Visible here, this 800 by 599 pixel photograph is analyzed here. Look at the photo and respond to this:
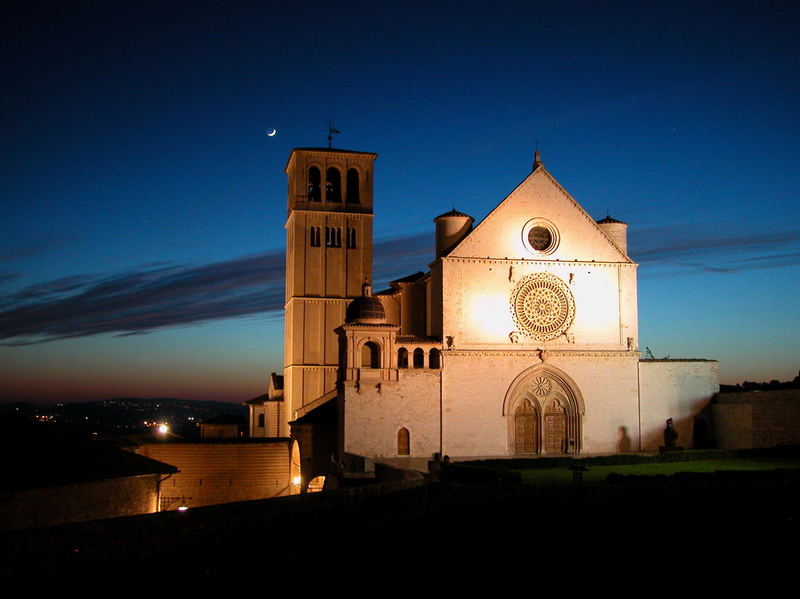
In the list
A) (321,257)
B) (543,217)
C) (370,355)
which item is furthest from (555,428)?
(321,257)

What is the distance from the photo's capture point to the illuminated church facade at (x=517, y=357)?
136 feet

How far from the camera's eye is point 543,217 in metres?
43.7

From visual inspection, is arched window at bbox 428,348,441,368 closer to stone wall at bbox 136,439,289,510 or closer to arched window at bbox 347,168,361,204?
stone wall at bbox 136,439,289,510

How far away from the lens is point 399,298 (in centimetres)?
5128

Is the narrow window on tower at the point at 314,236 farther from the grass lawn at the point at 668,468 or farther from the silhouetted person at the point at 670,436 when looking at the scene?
the grass lawn at the point at 668,468

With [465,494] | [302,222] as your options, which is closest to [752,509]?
[465,494]

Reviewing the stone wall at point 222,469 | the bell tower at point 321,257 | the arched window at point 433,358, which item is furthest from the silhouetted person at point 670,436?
the stone wall at point 222,469

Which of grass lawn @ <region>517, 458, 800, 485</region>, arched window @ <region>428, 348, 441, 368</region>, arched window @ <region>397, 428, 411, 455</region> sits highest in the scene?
arched window @ <region>428, 348, 441, 368</region>

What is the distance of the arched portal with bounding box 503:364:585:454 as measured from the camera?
43.1 meters

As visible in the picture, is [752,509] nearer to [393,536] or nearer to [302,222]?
[393,536]

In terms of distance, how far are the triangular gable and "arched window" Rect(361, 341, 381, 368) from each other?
586 cm

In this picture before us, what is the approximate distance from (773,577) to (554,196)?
26920mm

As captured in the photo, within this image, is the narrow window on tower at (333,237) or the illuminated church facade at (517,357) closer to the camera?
the illuminated church facade at (517,357)

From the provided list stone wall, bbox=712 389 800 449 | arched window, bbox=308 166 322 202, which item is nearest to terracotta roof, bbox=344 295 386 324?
stone wall, bbox=712 389 800 449
